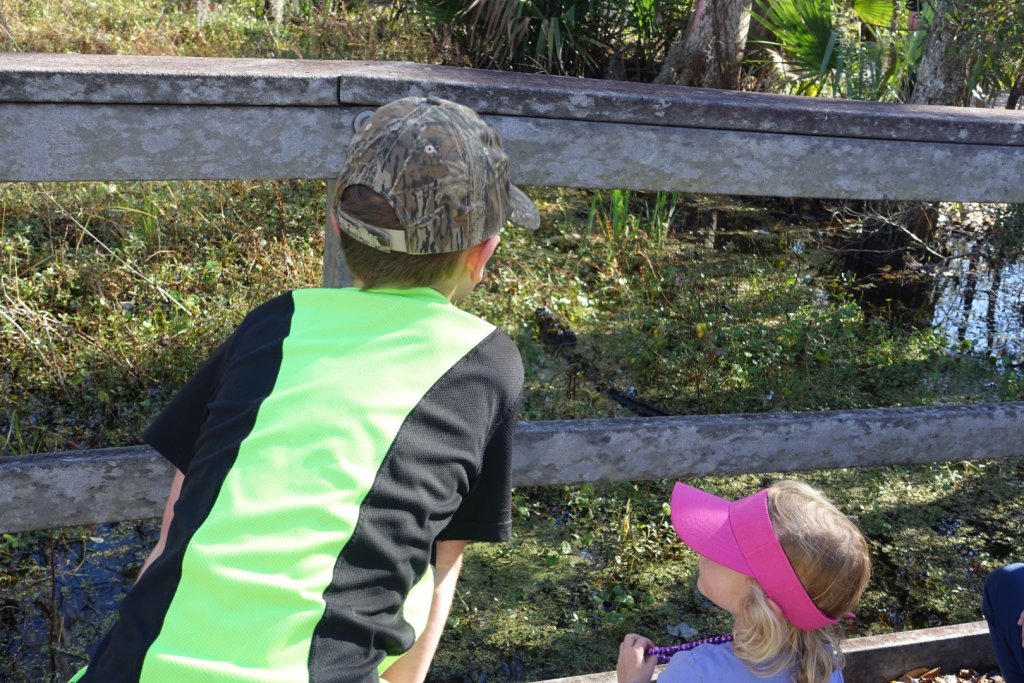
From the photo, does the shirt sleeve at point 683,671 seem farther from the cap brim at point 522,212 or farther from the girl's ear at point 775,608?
the cap brim at point 522,212

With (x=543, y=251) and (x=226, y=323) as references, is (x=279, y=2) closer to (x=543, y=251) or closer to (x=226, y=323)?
(x=543, y=251)

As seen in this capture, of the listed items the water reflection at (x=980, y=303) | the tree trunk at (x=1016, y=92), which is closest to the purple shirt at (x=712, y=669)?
the water reflection at (x=980, y=303)

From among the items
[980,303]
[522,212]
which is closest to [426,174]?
[522,212]

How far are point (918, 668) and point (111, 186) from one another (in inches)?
179

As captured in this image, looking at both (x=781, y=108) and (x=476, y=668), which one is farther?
(x=476, y=668)

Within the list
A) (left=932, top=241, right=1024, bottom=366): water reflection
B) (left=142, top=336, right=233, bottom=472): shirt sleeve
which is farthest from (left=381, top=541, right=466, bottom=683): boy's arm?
(left=932, top=241, right=1024, bottom=366): water reflection

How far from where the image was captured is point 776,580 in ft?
6.10

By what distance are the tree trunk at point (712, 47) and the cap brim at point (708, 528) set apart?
655 centimetres

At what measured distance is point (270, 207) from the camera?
5.79 meters

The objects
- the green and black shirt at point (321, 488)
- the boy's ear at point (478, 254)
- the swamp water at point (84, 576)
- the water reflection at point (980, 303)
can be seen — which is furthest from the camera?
the water reflection at point (980, 303)

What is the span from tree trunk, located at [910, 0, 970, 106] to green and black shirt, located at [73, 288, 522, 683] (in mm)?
5391

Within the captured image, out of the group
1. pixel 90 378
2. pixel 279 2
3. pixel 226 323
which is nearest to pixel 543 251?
pixel 226 323

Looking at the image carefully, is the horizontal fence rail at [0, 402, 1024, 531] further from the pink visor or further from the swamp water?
the swamp water

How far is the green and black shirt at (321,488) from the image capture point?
1.32 meters
